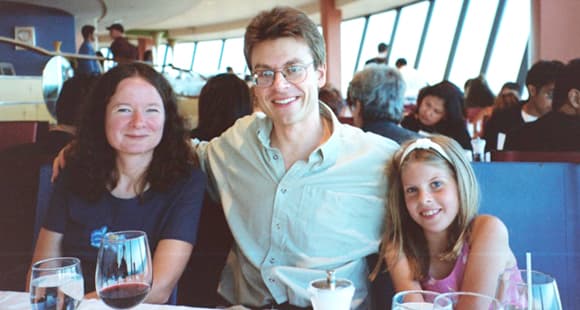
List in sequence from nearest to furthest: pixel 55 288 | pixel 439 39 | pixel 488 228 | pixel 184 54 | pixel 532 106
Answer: pixel 55 288, pixel 488 228, pixel 532 106, pixel 439 39, pixel 184 54

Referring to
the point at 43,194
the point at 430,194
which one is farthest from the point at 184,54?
the point at 430,194

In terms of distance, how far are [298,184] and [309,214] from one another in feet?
0.29

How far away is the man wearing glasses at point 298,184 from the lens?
4.87 ft

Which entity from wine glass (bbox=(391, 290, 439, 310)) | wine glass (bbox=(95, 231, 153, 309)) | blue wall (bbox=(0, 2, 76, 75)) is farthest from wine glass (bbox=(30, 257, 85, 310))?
blue wall (bbox=(0, 2, 76, 75))

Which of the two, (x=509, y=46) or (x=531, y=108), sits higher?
(x=509, y=46)

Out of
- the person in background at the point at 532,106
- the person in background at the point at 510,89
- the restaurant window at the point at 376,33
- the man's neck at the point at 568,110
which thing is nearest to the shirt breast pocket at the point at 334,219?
the man's neck at the point at 568,110

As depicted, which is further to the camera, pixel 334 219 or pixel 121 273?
pixel 334 219

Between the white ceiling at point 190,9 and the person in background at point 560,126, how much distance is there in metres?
5.86

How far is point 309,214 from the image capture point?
58.9 inches

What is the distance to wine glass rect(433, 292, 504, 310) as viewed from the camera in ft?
2.48

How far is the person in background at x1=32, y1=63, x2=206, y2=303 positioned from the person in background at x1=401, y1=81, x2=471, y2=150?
215 centimetres

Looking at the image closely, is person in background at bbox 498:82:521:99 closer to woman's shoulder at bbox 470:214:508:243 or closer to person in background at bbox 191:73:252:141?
person in background at bbox 191:73:252:141

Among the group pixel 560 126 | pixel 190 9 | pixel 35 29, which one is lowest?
pixel 560 126

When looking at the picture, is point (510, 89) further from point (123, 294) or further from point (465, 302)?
point (123, 294)
